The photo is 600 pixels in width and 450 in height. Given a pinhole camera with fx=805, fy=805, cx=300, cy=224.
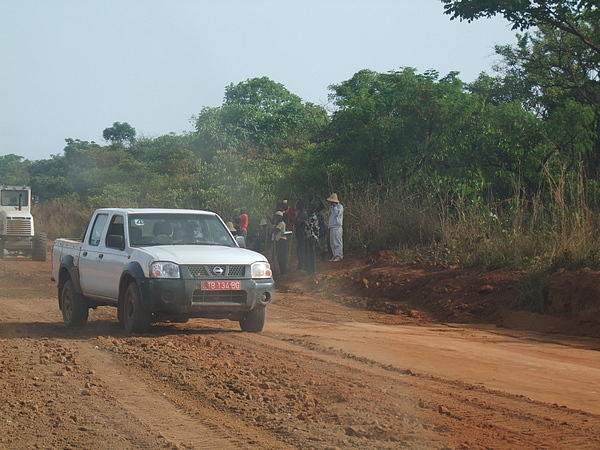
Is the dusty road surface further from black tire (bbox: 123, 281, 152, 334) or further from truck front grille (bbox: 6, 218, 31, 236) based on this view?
truck front grille (bbox: 6, 218, 31, 236)

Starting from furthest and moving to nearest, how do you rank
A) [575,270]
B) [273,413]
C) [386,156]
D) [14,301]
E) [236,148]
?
[236,148]
[386,156]
[14,301]
[575,270]
[273,413]

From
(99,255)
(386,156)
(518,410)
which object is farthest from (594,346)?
(386,156)

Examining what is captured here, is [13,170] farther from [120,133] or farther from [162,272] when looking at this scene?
[162,272]

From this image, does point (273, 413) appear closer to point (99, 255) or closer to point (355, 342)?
point (355, 342)

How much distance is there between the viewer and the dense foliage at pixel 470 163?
15.9 metres

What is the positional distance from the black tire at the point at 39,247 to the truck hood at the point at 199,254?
61.4ft

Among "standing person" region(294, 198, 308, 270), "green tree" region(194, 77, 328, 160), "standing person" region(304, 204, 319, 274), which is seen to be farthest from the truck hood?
"green tree" region(194, 77, 328, 160)

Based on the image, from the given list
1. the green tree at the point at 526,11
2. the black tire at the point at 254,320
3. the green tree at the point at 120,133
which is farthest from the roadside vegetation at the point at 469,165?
the green tree at the point at 120,133

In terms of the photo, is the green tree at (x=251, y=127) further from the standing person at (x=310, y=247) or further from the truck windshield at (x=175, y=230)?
the truck windshield at (x=175, y=230)

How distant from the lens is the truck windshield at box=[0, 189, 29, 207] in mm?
29297

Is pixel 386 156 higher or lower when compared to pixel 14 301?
higher

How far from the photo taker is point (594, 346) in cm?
1066

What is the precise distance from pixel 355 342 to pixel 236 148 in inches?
1087

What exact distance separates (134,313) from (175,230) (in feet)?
5.15
